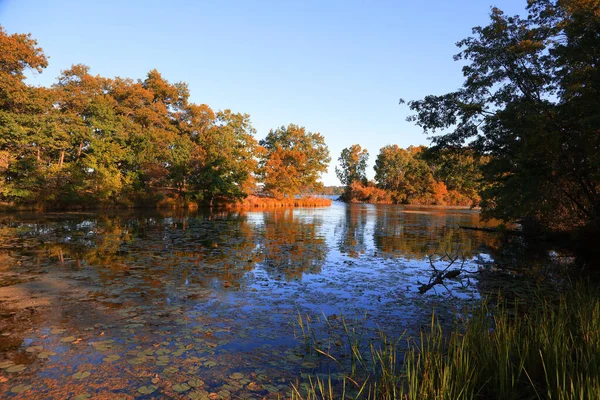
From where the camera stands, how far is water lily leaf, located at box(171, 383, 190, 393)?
378 cm

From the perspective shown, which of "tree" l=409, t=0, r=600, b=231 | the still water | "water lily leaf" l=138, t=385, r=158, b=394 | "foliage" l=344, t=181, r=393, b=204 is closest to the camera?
"water lily leaf" l=138, t=385, r=158, b=394

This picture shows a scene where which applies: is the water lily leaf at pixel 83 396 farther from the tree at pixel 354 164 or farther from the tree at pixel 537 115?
the tree at pixel 354 164

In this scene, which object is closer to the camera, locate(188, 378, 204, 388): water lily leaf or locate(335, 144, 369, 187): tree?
locate(188, 378, 204, 388): water lily leaf

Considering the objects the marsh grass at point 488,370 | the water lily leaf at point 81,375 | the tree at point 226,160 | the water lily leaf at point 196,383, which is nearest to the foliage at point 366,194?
the tree at point 226,160

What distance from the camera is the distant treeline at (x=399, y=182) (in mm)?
79062

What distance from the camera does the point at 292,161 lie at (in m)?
64.1

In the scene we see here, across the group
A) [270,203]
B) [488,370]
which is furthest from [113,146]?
[488,370]

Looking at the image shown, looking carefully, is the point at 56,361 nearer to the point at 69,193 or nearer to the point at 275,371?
the point at 275,371

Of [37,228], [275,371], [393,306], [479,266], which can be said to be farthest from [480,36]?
[37,228]

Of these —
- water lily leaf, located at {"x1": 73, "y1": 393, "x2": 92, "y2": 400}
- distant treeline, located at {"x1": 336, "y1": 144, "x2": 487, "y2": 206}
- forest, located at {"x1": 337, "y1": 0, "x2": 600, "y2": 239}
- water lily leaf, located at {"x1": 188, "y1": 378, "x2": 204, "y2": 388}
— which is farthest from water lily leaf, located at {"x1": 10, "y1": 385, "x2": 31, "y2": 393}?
distant treeline, located at {"x1": 336, "y1": 144, "x2": 487, "y2": 206}

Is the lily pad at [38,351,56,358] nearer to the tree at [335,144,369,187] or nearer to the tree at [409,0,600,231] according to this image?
the tree at [409,0,600,231]

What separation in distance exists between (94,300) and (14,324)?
4.69 ft

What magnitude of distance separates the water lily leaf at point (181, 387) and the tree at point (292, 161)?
50568 millimetres

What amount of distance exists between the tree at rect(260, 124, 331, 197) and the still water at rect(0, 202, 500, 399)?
41041 millimetres
